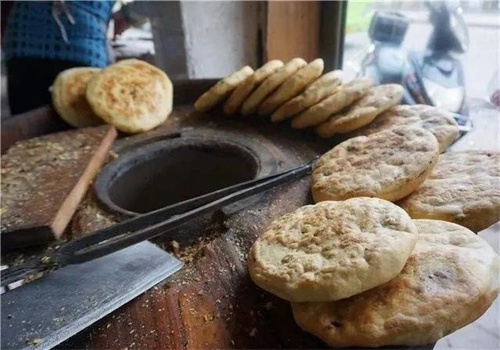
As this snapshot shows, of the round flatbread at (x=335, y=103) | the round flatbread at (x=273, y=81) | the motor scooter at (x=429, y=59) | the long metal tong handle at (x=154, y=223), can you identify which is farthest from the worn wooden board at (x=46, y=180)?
the motor scooter at (x=429, y=59)

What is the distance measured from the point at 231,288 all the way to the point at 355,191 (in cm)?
51

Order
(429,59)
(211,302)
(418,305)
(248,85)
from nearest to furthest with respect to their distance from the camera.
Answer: (418,305), (211,302), (248,85), (429,59)

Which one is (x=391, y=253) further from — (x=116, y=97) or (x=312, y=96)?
(x=116, y=97)

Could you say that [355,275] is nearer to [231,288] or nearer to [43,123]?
[231,288]

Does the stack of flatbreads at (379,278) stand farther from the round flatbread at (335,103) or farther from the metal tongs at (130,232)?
the round flatbread at (335,103)

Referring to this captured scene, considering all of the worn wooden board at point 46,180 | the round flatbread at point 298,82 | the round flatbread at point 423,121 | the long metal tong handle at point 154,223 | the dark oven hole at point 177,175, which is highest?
the round flatbread at point 298,82

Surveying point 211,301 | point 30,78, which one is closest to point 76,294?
point 211,301

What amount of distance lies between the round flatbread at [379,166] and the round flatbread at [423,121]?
13cm

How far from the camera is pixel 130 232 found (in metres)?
1.32

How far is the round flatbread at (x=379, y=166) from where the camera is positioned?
1288mm

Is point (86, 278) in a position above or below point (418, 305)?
below

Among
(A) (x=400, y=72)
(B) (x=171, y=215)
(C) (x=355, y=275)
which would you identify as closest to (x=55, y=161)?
(B) (x=171, y=215)

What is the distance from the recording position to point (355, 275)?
2.95ft

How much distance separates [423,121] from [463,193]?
49 cm
